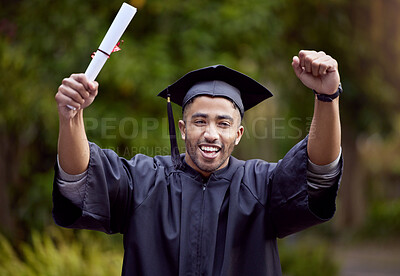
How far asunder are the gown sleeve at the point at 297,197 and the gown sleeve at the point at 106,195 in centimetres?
64

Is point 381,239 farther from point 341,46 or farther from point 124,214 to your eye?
point 124,214

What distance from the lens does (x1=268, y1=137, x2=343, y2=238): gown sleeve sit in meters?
2.42

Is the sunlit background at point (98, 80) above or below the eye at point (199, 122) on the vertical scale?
above

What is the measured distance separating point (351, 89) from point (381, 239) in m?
5.96

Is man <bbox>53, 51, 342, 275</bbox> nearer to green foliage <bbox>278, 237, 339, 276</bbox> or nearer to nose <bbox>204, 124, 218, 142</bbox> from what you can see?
nose <bbox>204, 124, 218, 142</bbox>

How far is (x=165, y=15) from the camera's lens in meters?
7.20

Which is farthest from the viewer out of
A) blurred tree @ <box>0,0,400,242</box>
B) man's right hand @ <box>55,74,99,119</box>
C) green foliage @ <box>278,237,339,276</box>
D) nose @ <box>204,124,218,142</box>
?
green foliage @ <box>278,237,339,276</box>

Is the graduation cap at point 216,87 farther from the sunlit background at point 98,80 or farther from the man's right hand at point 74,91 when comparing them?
the sunlit background at point 98,80

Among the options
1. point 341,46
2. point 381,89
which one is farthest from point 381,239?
point 341,46

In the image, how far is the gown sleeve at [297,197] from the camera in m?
2.42

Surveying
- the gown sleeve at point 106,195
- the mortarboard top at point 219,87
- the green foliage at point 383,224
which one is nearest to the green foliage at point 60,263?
the gown sleeve at point 106,195

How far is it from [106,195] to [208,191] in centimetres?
51

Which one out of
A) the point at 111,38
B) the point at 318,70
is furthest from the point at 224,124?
the point at 111,38

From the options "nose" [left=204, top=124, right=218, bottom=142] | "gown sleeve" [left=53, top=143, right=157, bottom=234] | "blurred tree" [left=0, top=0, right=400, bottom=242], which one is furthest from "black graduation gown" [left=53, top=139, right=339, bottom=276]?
"blurred tree" [left=0, top=0, right=400, bottom=242]
